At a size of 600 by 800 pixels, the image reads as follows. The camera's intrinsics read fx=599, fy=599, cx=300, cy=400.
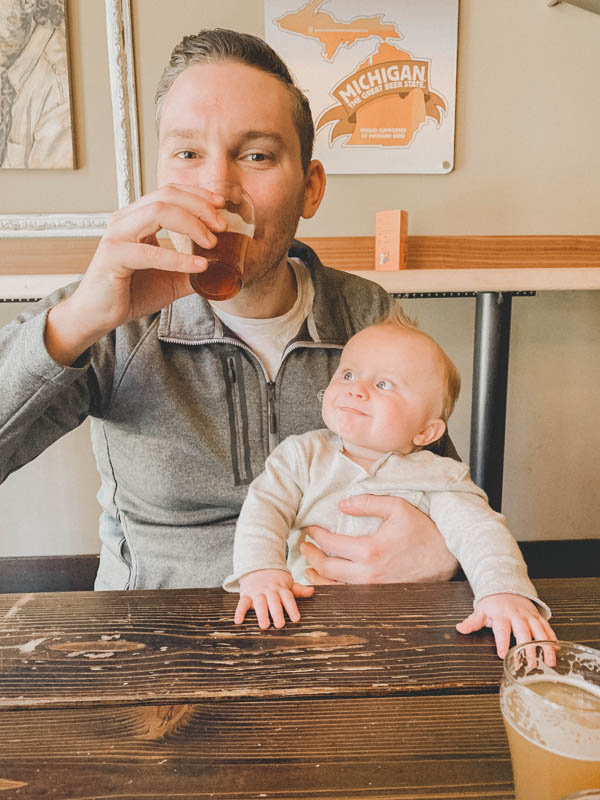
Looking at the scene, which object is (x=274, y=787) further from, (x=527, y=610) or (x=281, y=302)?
(x=281, y=302)

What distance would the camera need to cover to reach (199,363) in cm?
137

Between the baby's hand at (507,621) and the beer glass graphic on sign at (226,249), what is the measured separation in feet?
2.17

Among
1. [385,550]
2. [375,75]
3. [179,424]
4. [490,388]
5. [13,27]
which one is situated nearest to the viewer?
[385,550]

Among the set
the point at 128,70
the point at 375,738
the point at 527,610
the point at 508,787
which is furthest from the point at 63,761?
the point at 128,70

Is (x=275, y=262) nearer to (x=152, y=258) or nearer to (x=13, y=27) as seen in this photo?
(x=152, y=258)

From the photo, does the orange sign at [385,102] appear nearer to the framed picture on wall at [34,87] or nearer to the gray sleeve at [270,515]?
the framed picture on wall at [34,87]

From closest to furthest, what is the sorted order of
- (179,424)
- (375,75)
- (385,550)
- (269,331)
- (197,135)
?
(385,550)
(197,135)
(179,424)
(269,331)
(375,75)

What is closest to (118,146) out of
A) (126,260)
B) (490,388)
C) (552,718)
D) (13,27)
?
(13,27)

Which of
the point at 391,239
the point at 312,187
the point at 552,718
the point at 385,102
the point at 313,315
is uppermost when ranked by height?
the point at 385,102

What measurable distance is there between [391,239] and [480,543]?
5.53 ft

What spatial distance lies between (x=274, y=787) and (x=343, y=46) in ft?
8.74

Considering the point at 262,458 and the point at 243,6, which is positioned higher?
the point at 243,6

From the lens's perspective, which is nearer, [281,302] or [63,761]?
[63,761]

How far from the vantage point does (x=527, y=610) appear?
0.81 m
